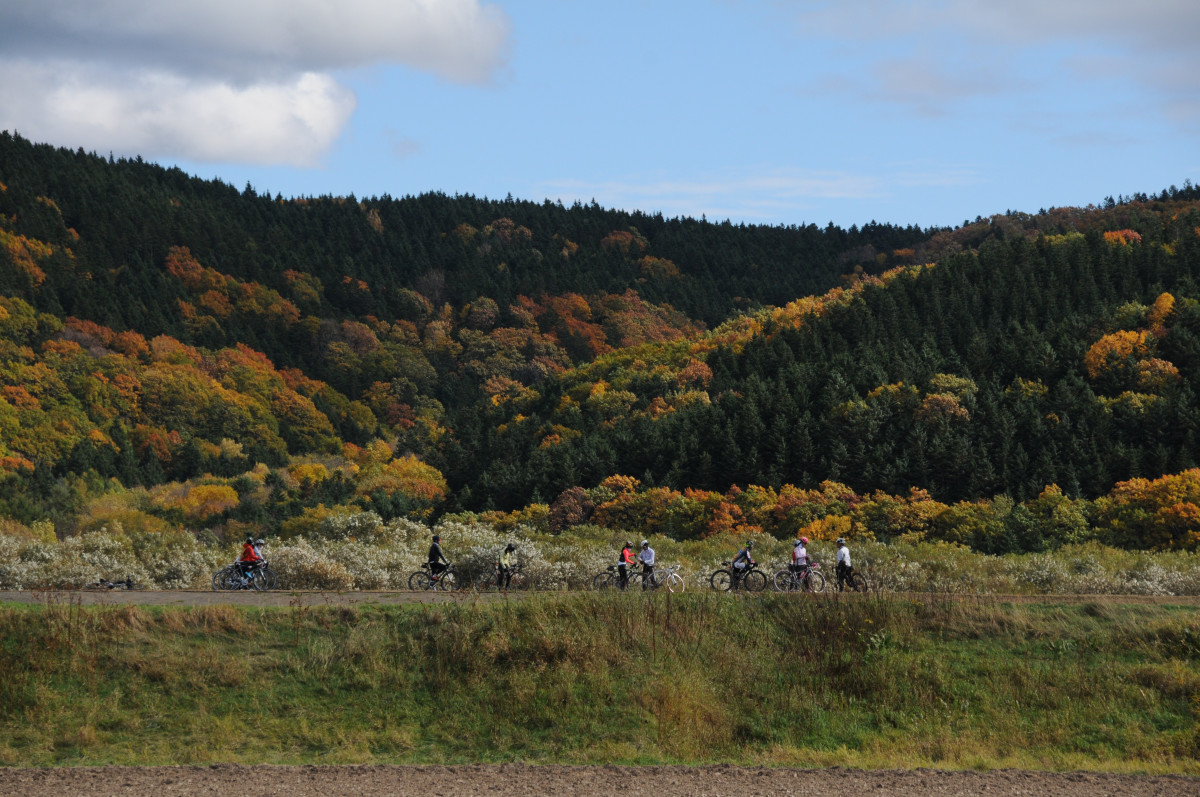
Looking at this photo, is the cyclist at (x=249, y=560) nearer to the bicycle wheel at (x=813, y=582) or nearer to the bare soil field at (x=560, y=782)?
the bare soil field at (x=560, y=782)

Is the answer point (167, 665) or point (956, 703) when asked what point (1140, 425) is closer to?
point (956, 703)

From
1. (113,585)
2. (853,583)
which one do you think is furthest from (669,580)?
(113,585)

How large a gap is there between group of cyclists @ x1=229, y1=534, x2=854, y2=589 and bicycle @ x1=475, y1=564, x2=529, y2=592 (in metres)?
0.32

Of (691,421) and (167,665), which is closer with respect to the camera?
(167,665)

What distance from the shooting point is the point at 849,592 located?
77.8 feet

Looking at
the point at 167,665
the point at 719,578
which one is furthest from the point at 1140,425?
the point at 167,665

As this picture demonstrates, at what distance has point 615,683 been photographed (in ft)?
66.9

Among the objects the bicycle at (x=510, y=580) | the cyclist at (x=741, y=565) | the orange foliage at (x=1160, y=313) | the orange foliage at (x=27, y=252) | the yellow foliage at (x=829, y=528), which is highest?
the orange foliage at (x=27, y=252)

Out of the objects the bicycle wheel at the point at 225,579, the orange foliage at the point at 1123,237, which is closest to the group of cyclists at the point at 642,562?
the bicycle wheel at the point at 225,579

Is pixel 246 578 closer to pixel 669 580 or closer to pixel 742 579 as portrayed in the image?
pixel 669 580

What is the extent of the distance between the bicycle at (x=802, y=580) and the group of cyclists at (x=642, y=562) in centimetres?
3

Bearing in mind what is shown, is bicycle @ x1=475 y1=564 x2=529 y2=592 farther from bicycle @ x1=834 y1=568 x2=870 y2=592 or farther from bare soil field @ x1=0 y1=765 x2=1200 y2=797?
bare soil field @ x1=0 y1=765 x2=1200 y2=797

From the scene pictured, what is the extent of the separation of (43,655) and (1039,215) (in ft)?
503

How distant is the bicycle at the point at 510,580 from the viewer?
1112 inches
